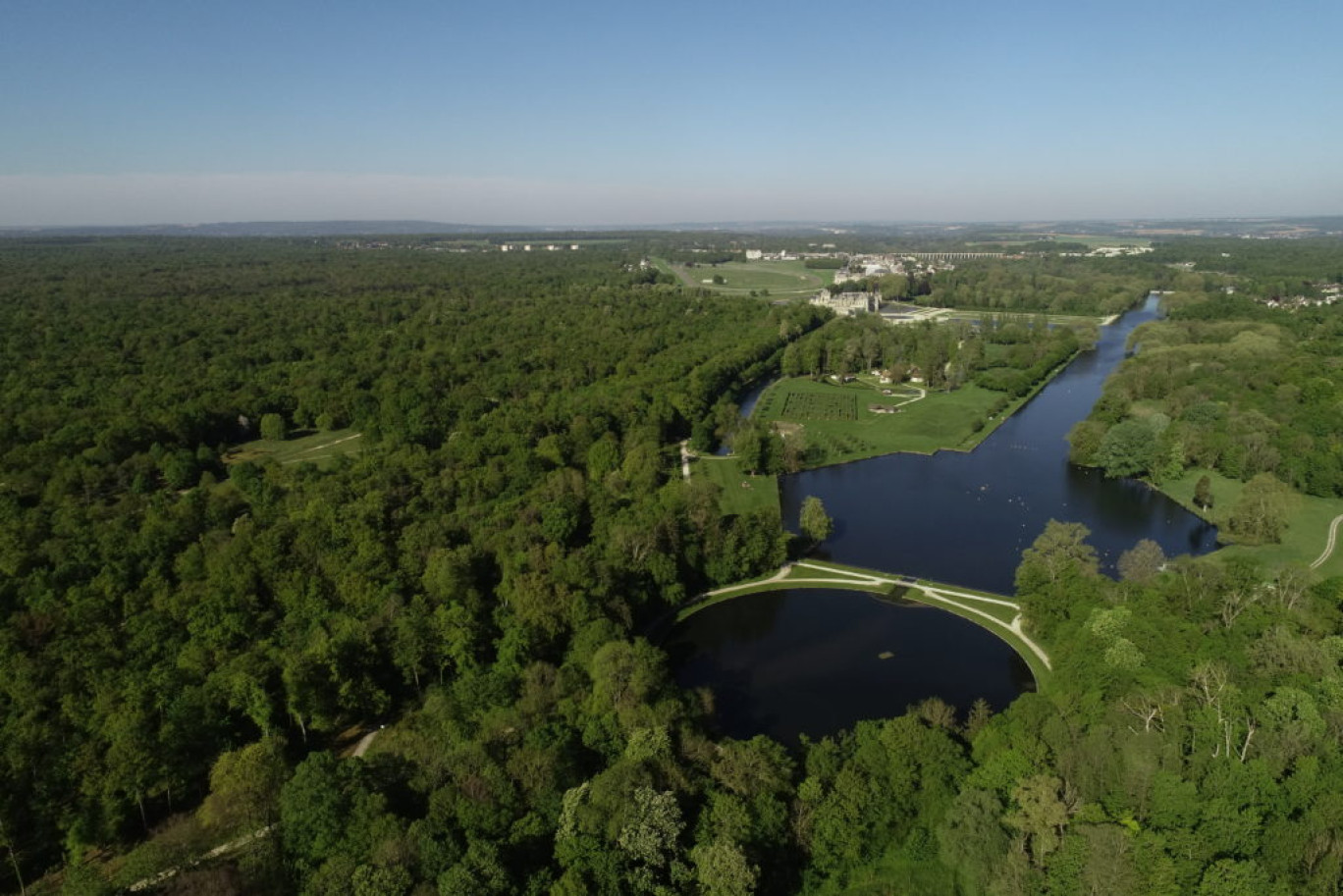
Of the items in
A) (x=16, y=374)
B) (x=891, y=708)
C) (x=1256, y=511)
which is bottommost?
(x=891, y=708)

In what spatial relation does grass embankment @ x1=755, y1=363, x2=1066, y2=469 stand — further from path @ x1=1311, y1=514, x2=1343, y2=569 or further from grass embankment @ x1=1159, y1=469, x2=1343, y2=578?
path @ x1=1311, y1=514, x2=1343, y2=569

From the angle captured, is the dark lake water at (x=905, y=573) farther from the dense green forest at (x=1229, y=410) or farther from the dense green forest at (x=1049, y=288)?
the dense green forest at (x=1049, y=288)

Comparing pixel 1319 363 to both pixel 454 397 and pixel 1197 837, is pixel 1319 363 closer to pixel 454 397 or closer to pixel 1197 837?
pixel 1197 837

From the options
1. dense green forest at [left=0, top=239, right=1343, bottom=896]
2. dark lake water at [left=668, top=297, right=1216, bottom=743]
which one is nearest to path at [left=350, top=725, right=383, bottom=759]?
dense green forest at [left=0, top=239, right=1343, bottom=896]

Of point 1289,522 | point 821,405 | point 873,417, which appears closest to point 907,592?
point 1289,522

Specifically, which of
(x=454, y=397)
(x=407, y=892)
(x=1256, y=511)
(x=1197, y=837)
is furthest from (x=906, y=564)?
(x=454, y=397)

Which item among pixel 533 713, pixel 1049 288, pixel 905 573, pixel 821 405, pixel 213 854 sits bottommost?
pixel 905 573

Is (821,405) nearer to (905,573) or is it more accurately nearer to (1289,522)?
(905,573)
